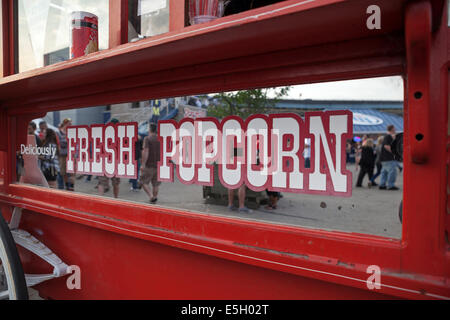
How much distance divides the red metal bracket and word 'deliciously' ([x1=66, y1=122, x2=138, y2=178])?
1.12 m

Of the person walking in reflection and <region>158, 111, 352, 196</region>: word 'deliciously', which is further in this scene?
the person walking in reflection

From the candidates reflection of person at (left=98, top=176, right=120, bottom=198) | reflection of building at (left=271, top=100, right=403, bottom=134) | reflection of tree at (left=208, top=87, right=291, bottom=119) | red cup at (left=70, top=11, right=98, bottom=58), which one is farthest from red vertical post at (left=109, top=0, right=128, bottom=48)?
reflection of building at (left=271, top=100, right=403, bottom=134)

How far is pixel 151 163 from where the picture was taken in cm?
137

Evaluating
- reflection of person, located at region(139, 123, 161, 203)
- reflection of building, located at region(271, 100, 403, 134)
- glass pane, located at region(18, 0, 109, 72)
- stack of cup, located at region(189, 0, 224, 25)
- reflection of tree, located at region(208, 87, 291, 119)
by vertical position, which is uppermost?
glass pane, located at region(18, 0, 109, 72)

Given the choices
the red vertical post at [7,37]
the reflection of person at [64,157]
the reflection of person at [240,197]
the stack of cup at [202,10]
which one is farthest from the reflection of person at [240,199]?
the red vertical post at [7,37]

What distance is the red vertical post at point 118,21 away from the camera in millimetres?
1308

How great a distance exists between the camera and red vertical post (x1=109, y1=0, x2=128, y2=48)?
131 centimetres

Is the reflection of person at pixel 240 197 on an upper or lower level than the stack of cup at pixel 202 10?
lower

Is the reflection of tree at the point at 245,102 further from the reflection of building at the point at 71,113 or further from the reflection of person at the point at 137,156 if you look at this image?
the reflection of building at the point at 71,113

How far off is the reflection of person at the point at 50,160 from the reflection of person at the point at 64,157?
0.21ft

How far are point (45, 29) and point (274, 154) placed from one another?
5.36ft

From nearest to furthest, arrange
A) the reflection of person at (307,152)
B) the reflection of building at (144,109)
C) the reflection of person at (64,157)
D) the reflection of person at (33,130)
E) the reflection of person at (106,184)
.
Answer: the reflection of person at (307,152), the reflection of building at (144,109), the reflection of person at (106,184), the reflection of person at (64,157), the reflection of person at (33,130)

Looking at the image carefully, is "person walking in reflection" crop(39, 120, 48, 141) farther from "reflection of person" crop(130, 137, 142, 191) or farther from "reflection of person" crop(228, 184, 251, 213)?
"reflection of person" crop(228, 184, 251, 213)
